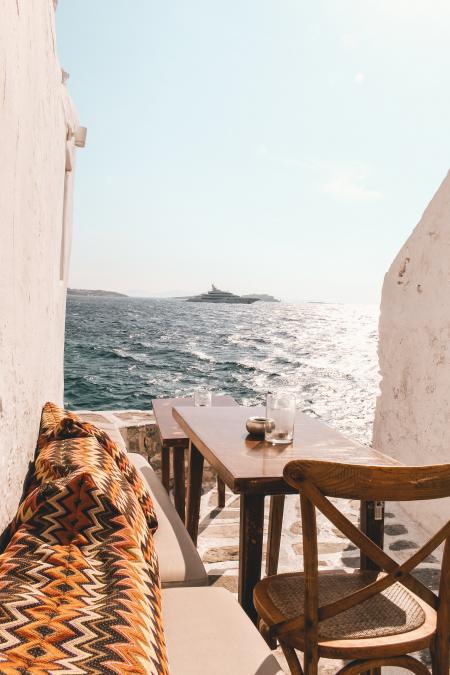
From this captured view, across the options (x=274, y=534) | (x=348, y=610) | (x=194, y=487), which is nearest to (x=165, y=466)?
(x=194, y=487)

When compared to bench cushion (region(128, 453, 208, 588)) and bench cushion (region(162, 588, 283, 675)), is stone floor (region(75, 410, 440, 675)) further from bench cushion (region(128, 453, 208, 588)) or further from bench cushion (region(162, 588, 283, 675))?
bench cushion (region(162, 588, 283, 675))

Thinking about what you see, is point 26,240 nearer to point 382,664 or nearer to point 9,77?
point 9,77

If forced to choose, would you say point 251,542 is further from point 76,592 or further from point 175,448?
point 175,448

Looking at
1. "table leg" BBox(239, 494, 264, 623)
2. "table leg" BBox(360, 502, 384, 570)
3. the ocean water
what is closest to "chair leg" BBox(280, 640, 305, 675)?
"table leg" BBox(239, 494, 264, 623)

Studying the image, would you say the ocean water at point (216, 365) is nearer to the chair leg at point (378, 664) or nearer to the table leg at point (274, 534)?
the table leg at point (274, 534)

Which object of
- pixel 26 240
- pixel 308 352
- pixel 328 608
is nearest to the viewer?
pixel 328 608

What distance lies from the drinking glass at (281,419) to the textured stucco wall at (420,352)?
1240 mm

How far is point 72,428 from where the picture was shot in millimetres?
1677

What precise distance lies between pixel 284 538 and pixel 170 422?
836 millimetres

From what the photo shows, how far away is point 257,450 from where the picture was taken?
173cm

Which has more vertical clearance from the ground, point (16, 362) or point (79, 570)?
point (16, 362)

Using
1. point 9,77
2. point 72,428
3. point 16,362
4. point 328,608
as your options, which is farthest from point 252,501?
point 9,77

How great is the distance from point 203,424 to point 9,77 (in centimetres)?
134

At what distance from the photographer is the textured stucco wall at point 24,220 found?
123 cm
